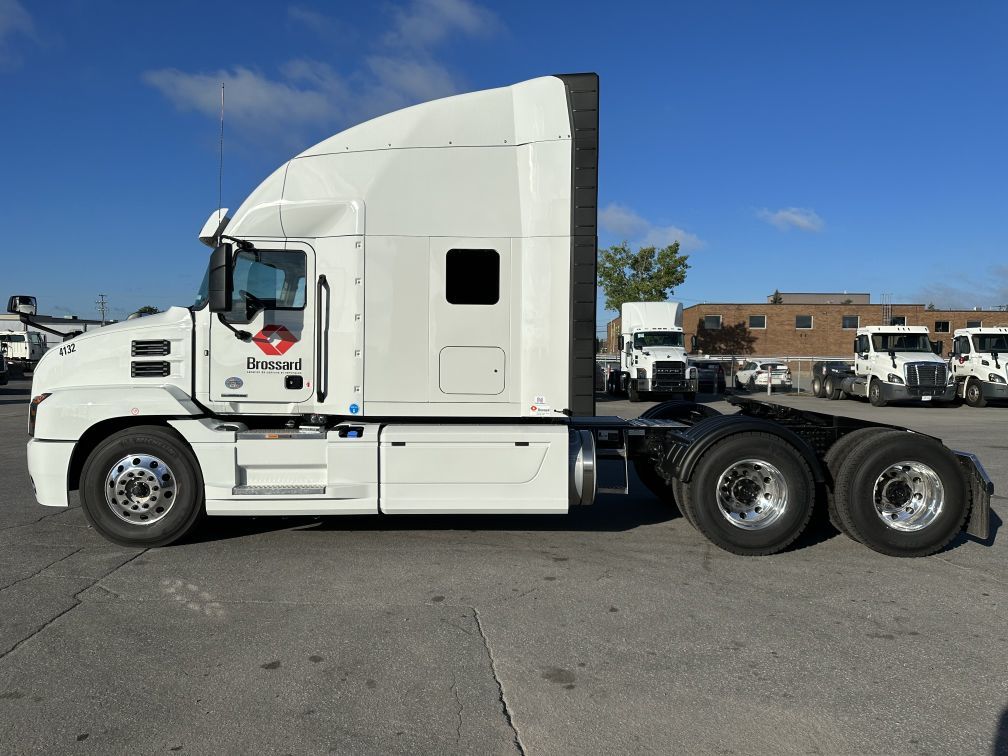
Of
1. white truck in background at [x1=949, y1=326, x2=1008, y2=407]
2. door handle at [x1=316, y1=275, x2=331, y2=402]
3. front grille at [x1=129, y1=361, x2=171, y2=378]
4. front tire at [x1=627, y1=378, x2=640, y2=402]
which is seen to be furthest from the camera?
front tire at [x1=627, y1=378, x2=640, y2=402]

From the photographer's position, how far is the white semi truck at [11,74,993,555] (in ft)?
19.1

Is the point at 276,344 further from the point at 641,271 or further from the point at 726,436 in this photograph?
the point at 641,271

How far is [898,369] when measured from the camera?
24.1 metres

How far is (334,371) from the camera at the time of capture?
235 inches

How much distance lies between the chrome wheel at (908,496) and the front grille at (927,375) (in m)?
20.5

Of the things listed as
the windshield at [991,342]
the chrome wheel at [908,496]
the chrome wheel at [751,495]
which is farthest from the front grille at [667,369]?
the chrome wheel at [751,495]

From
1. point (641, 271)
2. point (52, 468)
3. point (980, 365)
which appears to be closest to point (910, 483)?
point (52, 468)

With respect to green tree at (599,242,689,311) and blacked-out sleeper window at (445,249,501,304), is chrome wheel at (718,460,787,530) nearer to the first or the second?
blacked-out sleeper window at (445,249,501,304)

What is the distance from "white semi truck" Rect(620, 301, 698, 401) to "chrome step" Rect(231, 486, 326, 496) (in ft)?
66.0

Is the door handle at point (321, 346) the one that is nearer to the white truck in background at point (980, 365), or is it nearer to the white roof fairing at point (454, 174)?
the white roof fairing at point (454, 174)

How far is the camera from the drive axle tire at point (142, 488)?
5.84 m

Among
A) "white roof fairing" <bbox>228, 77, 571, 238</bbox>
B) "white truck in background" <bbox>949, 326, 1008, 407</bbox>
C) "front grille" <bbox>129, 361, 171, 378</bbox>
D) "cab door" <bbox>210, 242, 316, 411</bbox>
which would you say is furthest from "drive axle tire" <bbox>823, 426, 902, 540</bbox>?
"white truck in background" <bbox>949, 326, 1008, 407</bbox>

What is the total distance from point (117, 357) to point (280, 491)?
1.85 meters

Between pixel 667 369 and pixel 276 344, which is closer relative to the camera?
pixel 276 344
